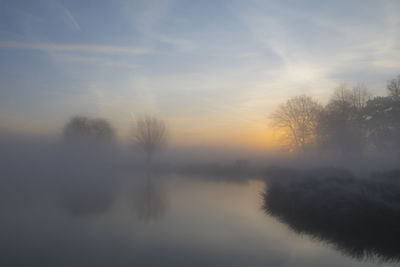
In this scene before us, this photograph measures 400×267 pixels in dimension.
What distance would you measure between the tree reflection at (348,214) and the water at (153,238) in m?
0.50

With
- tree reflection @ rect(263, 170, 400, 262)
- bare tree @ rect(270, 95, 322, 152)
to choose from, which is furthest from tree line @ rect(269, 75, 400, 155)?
tree reflection @ rect(263, 170, 400, 262)

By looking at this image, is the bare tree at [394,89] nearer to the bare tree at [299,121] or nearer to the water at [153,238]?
the bare tree at [299,121]

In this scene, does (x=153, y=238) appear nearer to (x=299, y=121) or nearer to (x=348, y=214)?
(x=348, y=214)

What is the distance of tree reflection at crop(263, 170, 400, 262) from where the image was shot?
698cm

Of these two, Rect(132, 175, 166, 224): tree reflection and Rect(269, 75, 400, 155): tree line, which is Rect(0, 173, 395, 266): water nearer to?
Rect(132, 175, 166, 224): tree reflection

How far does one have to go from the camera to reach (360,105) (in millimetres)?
29891

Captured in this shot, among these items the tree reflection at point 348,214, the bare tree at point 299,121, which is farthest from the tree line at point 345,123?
the tree reflection at point 348,214

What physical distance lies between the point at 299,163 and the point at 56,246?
2448 cm

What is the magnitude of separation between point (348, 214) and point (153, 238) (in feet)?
21.7

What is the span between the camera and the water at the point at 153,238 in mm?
6590

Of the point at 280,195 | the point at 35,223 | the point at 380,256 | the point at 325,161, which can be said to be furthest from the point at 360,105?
the point at 35,223

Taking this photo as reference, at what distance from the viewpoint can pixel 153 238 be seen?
329 inches

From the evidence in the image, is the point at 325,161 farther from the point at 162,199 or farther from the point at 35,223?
the point at 35,223

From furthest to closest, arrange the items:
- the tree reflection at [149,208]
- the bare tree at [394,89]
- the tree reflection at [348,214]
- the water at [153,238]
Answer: the bare tree at [394,89], the tree reflection at [149,208], the tree reflection at [348,214], the water at [153,238]
